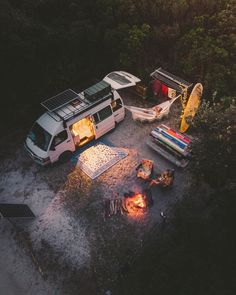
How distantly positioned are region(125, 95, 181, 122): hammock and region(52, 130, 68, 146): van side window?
4.22 m

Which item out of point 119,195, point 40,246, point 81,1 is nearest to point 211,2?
point 81,1

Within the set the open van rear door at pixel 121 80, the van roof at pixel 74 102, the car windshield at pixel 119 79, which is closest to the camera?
the van roof at pixel 74 102

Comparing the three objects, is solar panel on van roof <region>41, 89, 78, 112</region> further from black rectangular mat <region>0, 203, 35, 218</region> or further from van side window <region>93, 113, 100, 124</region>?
black rectangular mat <region>0, 203, 35, 218</region>

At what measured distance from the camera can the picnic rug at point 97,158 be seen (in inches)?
650

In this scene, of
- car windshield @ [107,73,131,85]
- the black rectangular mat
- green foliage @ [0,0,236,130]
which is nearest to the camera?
the black rectangular mat

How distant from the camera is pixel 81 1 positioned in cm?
1992

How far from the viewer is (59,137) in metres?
15.9

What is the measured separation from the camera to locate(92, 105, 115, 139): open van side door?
16.9 metres

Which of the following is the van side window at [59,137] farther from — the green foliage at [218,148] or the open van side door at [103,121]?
→ the green foliage at [218,148]

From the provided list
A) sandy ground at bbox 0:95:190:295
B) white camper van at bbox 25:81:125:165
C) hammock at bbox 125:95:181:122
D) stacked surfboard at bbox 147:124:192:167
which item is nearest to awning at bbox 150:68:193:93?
hammock at bbox 125:95:181:122

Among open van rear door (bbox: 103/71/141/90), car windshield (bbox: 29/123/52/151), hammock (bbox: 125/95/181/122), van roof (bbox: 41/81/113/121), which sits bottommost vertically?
hammock (bbox: 125/95/181/122)

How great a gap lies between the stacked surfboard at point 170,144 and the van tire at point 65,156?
4.22m

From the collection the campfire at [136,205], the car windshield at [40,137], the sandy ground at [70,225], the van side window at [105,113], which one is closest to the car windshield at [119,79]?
the van side window at [105,113]

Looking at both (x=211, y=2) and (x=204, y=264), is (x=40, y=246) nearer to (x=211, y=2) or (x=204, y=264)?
(x=204, y=264)
